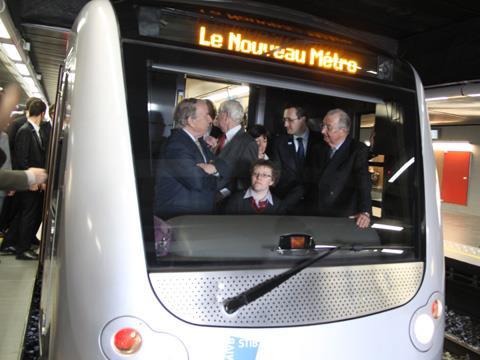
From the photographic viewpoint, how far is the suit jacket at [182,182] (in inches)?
76.9

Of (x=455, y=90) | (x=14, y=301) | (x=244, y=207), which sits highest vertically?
(x=455, y=90)

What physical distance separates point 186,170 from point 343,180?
92 cm

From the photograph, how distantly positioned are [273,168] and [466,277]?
5.73 m

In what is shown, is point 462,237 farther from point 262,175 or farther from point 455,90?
point 262,175

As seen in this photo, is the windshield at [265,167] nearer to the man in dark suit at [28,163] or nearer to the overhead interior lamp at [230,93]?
the overhead interior lamp at [230,93]

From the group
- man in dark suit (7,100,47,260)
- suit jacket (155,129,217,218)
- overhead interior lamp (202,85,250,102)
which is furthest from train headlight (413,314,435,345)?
man in dark suit (7,100,47,260)

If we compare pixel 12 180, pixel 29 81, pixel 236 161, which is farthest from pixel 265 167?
pixel 29 81

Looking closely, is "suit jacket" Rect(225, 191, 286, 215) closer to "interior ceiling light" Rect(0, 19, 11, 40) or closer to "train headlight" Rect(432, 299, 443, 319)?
"train headlight" Rect(432, 299, 443, 319)

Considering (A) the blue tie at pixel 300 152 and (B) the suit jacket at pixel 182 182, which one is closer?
(B) the suit jacket at pixel 182 182

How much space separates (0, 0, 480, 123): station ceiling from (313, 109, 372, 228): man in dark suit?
3.94 metres

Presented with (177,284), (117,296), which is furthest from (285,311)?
(117,296)

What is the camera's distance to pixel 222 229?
2.05 metres

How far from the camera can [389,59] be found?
241 centimetres

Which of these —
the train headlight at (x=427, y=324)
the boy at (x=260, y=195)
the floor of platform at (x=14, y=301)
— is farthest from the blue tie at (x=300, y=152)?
the floor of platform at (x=14, y=301)
